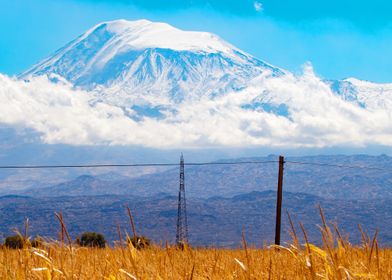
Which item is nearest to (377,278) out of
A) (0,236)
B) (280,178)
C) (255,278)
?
(255,278)

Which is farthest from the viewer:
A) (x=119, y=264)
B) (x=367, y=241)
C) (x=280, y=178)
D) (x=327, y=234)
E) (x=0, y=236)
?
(x=280, y=178)

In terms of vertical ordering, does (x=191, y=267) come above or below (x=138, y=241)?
below

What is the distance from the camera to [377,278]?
495 centimetres

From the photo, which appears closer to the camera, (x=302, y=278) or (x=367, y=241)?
(x=302, y=278)

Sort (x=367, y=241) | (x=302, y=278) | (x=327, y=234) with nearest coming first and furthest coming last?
1. (x=327, y=234)
2. (x=302, y=278)
3. (x=367, y=241)

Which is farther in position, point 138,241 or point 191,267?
point 191,267

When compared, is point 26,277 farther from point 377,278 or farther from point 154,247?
point 154,247

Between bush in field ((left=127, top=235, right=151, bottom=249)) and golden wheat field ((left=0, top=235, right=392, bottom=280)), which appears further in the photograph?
bush in field ((left=127, top=235, right=151, bottom=249))

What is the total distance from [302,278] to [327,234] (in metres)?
1.08

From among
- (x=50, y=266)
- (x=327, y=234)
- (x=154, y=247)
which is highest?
(x=327, y=234)

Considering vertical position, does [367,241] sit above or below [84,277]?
above

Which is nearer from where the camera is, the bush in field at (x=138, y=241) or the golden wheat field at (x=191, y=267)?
the golden wheat field at (x=191, y=267)

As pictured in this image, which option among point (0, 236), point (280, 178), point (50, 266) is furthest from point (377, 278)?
point (280, 178)

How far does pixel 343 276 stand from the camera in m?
4.50
